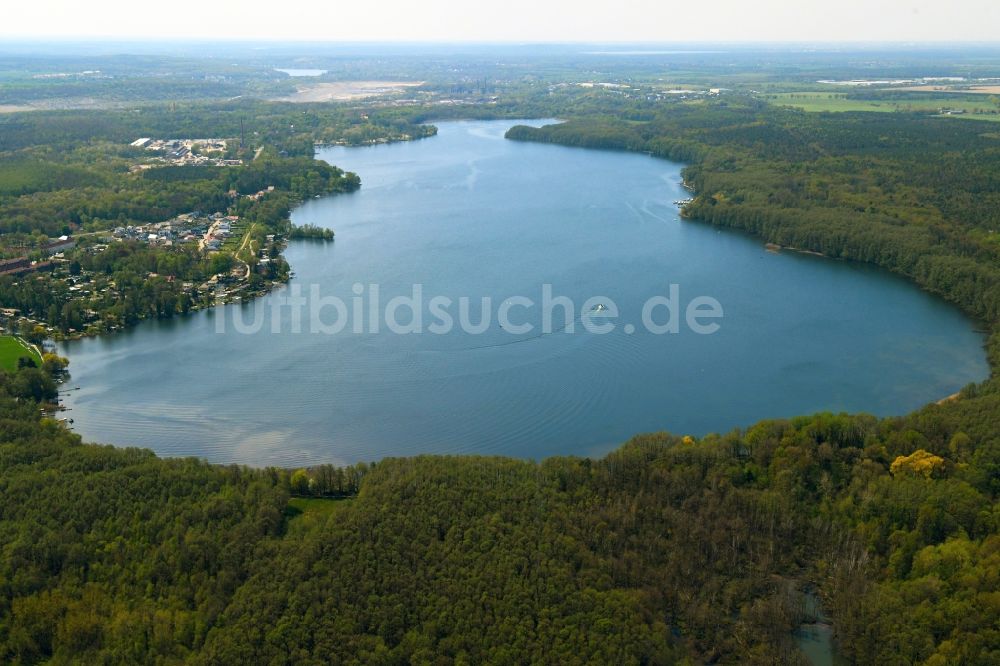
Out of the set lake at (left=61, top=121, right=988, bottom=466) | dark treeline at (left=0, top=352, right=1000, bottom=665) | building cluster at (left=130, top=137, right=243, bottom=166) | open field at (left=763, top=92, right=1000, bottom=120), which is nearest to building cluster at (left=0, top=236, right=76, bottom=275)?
lake at (left=61, top=121, right=988, bottom=466)

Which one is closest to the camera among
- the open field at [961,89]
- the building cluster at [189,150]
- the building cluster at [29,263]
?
the building cluster at [29,263]

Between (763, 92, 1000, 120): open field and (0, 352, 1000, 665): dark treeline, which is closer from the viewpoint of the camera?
(0, 352, 1000, 665): dark treeline

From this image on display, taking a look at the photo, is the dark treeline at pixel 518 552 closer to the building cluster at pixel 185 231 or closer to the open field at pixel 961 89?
the building cluster at pixel 185 231

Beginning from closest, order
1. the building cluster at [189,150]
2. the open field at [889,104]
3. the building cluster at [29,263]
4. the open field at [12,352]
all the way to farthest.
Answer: the open field at [12,352] < the building cluster at [29,263] < the building cluster at [189,150] < the open field at [889,104]

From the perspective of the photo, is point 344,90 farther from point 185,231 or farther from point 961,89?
point 185,231

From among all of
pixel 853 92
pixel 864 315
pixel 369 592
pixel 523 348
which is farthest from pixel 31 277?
pixel 853 92

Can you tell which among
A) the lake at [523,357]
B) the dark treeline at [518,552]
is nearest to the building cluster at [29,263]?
the lake at [523,357]

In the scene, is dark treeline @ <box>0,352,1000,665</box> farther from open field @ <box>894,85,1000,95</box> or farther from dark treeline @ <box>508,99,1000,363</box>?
open field @ <box>894,85,1000,95</box>
